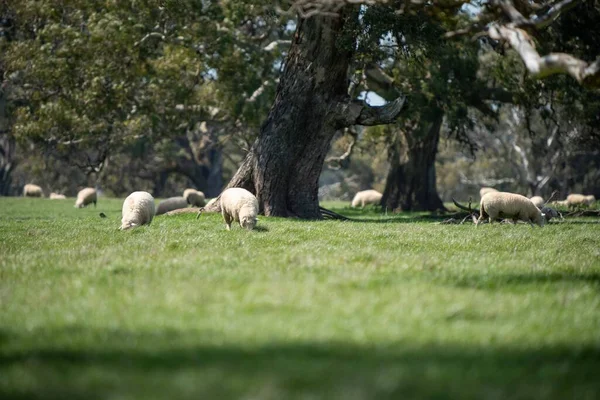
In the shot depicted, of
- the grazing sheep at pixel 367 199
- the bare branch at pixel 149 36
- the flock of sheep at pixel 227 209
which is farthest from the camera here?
the grazing sheep at pixel 367 199

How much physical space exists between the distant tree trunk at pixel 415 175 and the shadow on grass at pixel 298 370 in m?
30.6

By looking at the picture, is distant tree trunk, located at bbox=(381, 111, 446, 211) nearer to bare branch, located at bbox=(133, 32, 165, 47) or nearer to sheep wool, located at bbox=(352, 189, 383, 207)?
sheep wool, located at bbox=(352, 189, 383, 207)

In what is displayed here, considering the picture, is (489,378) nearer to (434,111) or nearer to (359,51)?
(359,51)

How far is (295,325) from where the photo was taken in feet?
21.1

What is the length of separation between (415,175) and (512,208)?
1613 cm

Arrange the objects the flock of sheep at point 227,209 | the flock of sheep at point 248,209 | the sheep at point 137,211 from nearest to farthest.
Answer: the flock of sheep at point 227,209 < the flock of sheep at point 248,209 < the sheep at point 137,211

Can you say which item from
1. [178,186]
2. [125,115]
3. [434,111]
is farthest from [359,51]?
[178,186]

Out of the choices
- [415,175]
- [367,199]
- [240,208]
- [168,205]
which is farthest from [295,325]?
[367,199]

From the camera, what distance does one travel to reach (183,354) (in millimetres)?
5598

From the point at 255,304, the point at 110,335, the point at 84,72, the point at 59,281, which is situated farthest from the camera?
the point at 84,72

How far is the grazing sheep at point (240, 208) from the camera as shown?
57.3 ft

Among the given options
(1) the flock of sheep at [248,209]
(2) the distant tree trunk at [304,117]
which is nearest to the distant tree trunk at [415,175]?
(1) the flock of sheep at [248,209]

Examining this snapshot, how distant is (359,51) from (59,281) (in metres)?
Answer: 15.9

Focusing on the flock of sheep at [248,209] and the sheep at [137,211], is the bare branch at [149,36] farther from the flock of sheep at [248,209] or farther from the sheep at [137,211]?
the sheep at [137,211]
